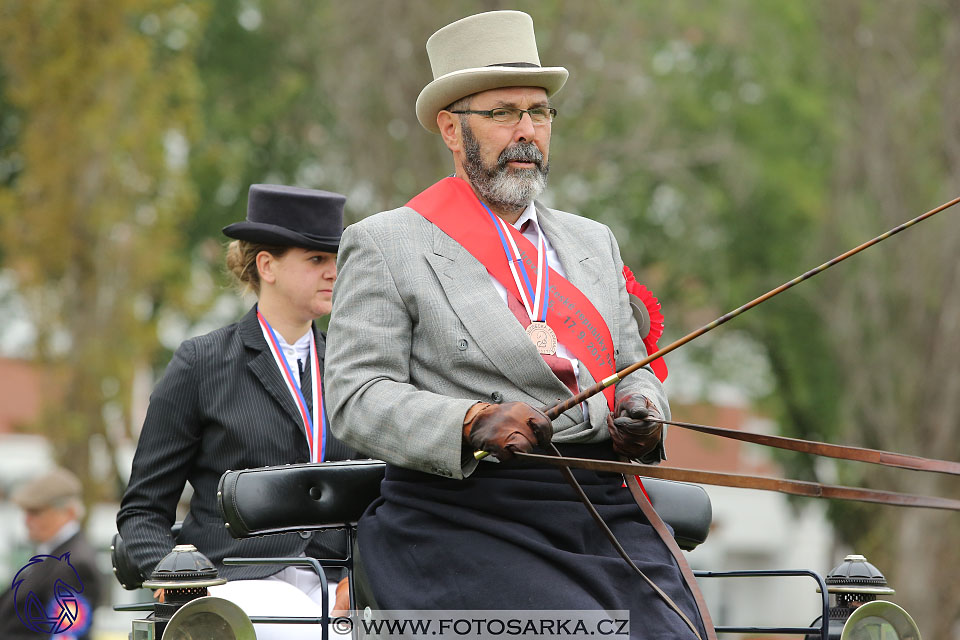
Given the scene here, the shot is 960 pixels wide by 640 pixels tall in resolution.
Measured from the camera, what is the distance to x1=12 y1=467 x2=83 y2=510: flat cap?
7758 millimetres

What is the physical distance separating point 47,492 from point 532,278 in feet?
15.8

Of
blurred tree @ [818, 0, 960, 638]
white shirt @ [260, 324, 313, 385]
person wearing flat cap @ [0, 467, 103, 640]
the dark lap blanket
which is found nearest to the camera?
the dark lap blanket

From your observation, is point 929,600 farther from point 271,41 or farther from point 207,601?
point 207,601

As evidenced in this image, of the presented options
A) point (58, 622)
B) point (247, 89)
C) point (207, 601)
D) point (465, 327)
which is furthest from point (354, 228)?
point (247, 89)

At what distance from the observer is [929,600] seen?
49.5 feet

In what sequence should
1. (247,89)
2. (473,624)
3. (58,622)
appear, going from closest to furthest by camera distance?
(473,624) → (58,622) → (247,89)

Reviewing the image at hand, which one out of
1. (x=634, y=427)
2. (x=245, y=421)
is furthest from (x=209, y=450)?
(x=634, y=427)

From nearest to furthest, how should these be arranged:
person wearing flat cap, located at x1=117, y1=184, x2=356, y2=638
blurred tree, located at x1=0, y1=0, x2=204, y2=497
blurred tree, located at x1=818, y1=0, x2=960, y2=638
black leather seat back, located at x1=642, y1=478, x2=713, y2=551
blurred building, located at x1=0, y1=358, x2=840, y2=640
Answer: black leather seat back, located at x1=642, y1=478, x2=713, y2=551 → person wearing flat cap, located at x1=117, y1=184, x2=356, y2=638 → blurred tree, located at x1=0, y1=0, x2=204, y2=497 → blurred tree, located at x1=818, y1=0, x2=960, y2=638 → blurred building, located at x1=0, y1=358, x2=840, y2=640

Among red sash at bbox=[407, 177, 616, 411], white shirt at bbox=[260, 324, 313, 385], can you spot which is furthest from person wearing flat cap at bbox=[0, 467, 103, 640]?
red sash at bbox=[407, 177, 616, 411]

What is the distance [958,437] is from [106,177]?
365 inches

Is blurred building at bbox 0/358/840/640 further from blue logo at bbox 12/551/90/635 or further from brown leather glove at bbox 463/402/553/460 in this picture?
brown leather glove at bbox 463/402/553/460

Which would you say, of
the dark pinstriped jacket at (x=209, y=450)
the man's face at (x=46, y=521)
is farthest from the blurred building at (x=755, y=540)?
the dark pinstriped jacket at (x=209, y=450)

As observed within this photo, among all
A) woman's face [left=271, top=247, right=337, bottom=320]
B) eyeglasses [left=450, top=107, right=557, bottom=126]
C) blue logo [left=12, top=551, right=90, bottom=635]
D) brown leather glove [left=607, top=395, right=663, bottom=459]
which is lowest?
blue logo [left=12, top=551, right=90, bottom=635]

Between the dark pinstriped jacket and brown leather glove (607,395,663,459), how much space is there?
1.40 m
